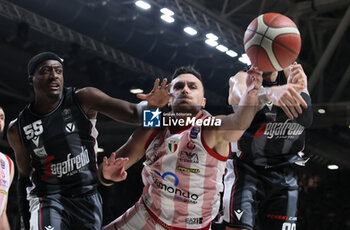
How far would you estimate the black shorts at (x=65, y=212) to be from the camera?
2742mm

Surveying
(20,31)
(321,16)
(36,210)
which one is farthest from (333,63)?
(20,31)

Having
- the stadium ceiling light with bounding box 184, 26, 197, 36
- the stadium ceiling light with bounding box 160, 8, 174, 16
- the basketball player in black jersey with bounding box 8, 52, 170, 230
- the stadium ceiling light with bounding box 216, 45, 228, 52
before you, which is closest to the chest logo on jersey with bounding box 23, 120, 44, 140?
the basketball player in black jersey with bounding box 8, 52, 170, 230

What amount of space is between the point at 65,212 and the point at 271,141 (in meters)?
1.35

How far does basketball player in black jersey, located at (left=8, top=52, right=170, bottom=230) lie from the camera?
2.87 m

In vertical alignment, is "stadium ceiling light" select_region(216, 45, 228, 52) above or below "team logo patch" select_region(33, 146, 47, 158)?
above

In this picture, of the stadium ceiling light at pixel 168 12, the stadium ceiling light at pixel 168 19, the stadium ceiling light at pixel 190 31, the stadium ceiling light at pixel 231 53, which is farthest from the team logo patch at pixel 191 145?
the stadium ceiling light at pixel 168 19

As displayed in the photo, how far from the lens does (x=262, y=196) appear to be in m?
3.09

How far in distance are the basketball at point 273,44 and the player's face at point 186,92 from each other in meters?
0.36

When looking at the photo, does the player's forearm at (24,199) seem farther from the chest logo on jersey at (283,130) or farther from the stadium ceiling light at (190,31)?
the stadium ceiling light at (190,31)

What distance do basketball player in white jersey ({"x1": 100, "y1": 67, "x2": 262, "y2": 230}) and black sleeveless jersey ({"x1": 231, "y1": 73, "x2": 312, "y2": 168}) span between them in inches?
17.0

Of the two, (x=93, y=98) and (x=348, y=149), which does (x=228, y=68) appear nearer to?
(x=348, y=149)

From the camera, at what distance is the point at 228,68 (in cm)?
404

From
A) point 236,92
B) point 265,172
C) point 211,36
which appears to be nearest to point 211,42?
point 211,36

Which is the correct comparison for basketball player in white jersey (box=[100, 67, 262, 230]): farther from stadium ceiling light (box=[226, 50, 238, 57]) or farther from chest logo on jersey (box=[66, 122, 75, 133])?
stadium ceiling light (box=[226, 50, 238, 57])
